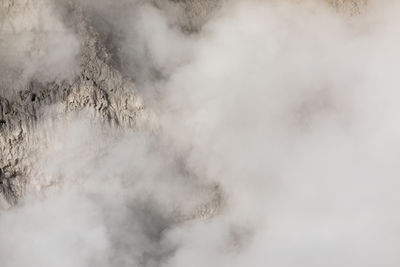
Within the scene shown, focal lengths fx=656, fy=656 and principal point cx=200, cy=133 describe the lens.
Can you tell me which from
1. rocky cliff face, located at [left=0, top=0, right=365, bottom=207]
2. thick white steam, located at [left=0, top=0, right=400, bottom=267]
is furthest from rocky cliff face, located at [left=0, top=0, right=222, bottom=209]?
thick white steam, located at [left=0, top=0, right=400, bottom=267]

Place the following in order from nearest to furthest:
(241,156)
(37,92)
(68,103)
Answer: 1. (37,92)
2. (68,103)
3. (241,156)

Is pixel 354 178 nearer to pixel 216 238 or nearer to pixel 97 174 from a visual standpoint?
pixel 216 238

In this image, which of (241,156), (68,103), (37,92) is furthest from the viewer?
(241,156)

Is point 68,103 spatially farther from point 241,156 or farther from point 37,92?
point 241,156

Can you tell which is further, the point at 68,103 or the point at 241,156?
the point at 241,156

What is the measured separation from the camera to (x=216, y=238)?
488 inches

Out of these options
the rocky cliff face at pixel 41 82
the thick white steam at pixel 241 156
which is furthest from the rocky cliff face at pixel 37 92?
the thick white steam at pixel 241 156

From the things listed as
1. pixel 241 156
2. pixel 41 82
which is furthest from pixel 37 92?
pixel 241 156

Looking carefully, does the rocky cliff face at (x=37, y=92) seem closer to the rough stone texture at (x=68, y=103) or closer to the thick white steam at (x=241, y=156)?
the rough stone texture at (x=68, y=103)

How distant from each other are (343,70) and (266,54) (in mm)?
1899

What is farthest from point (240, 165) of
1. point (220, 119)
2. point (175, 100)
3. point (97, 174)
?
point (97, 174)

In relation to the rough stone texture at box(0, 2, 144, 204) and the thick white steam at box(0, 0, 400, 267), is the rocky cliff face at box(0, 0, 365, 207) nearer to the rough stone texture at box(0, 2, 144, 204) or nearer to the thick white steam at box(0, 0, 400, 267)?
the rough stone texture at box(0, 2, 144, 204)

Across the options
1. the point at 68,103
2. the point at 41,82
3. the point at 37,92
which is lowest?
the point at 68,103

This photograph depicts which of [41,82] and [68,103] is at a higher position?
[41,82]
